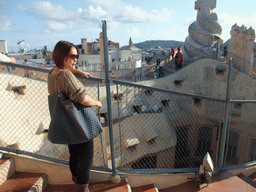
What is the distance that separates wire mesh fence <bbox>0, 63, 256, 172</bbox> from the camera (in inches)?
311

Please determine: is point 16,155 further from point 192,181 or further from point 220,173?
point 220,173

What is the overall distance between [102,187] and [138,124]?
23.2ft

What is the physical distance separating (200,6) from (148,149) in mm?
10232

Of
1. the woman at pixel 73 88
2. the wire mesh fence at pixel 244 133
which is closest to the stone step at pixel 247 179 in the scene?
the woman at pixel 73 88

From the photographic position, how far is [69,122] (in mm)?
1697

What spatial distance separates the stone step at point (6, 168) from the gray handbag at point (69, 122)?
1.15 meters

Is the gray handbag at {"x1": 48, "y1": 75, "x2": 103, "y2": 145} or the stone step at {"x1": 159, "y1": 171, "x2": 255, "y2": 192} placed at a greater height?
the gray handbag at {"x1": 48, "y1": 75, "x2": 103, "y2": 145}

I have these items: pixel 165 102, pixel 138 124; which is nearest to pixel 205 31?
pixel 165 102

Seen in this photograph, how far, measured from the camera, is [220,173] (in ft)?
10.0

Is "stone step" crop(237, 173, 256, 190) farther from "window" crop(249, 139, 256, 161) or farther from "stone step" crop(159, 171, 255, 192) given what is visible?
"window" crop(249, 139, 256, 161)

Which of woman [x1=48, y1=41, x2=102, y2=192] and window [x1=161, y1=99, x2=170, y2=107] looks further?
window [x1=161, y1=99, x2=170, y2=107]

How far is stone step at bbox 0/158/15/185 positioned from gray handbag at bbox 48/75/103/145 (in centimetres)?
115

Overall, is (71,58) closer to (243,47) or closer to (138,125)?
(138,125)

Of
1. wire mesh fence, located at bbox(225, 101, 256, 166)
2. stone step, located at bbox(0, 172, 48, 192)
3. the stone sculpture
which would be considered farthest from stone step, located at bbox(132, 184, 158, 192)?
the stone sculpture
